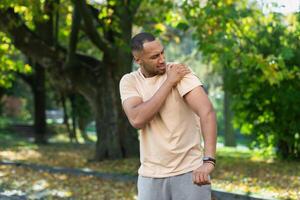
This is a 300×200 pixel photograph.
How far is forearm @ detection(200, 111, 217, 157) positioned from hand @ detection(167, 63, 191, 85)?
11.3 inches

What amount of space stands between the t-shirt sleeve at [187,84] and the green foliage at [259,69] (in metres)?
7.15

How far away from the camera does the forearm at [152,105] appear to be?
3566mm

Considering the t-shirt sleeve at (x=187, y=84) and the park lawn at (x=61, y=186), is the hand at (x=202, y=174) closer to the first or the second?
the t-shirt sleeve at (x=187, y=84)

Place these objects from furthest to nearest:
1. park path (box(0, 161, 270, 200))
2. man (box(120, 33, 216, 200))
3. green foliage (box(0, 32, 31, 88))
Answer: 1. green foliage (box(0, 32, 31, 88))
2. park path (box(0, 161, 270, 200))
3. man (box(120, 33, 216, 200))

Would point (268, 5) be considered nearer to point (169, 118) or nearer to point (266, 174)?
point (266, 174)

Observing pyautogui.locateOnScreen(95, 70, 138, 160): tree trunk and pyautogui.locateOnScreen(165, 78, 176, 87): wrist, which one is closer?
pyautogui.locateOnScreen(165, 78, 176, 87): wrist

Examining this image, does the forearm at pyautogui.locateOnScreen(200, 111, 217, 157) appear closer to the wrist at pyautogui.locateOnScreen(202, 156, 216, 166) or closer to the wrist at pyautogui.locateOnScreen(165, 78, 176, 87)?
the wrist at pyautogui.locateOnScreen(202, 156, 216, 166)

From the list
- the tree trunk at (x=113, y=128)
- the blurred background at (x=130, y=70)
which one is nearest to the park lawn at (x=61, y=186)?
the blurred background at (x=130, y=70)

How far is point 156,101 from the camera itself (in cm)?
357

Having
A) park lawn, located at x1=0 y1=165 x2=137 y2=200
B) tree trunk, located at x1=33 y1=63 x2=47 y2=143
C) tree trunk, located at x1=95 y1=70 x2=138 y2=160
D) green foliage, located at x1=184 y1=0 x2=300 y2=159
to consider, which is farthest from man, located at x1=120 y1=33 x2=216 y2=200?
tree trunk, located at x1=33 y1=63 x2=47 y2=143

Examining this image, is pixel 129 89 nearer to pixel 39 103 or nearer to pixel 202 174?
pixel 202 174

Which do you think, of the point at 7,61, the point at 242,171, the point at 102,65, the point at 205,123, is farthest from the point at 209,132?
the point at 7,61

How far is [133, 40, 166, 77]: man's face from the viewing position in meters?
3.62

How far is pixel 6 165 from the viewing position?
14516mm
